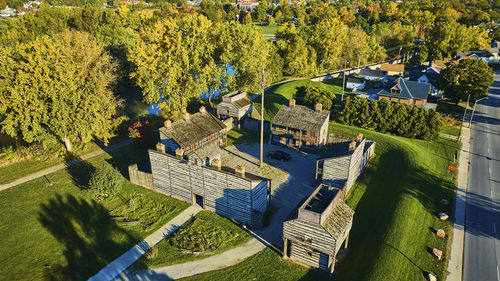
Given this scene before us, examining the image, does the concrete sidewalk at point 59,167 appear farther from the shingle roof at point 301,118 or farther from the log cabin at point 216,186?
the shingle roof at point 301,118

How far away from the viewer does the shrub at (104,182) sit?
34719 millimetres

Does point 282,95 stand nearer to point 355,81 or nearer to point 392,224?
point 355,81

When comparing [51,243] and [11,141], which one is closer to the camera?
[51,243]

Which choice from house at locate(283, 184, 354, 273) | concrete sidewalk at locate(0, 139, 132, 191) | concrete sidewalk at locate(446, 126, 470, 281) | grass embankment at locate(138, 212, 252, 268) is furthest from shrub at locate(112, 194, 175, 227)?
concrete sidewalk at locate(446, 126, 470, 281)

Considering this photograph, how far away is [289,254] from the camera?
28266mm

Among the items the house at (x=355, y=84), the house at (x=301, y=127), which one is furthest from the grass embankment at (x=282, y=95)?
the house at (x=301, y=127)

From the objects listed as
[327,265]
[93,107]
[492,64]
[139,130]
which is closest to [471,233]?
[327,265]

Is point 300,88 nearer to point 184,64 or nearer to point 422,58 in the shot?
point 184,64

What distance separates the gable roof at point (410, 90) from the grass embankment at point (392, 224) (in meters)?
24.9

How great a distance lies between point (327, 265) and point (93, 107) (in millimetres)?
36726

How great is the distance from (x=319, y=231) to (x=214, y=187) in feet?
41.4

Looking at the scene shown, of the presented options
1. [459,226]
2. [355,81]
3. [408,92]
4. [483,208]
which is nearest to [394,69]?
[355,81]

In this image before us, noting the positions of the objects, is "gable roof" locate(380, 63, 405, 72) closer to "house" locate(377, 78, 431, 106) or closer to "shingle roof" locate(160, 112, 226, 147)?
"house" locate(377, 78, 431, 106)

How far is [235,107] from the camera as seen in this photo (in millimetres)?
55094
